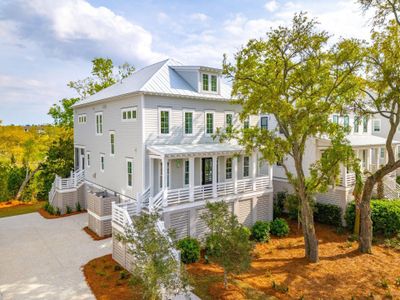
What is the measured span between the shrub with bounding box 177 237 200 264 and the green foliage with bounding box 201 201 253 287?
2.72 metres

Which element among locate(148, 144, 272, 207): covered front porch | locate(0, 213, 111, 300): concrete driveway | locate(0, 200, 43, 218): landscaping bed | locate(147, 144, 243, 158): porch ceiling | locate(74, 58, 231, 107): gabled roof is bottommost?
locate(0, 200, 43, 218): landscaping bed

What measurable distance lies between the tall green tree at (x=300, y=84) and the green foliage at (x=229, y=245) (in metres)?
3.94

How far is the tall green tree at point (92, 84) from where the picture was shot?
33.8m

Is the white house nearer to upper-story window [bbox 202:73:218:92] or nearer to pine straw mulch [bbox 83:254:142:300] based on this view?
upper-story window [bbox 202:73:218:92]

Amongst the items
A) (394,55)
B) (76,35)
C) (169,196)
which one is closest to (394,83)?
(394,55)

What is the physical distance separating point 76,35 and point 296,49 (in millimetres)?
13254

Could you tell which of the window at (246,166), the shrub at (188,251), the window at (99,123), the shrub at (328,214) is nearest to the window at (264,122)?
the window at (246,166)

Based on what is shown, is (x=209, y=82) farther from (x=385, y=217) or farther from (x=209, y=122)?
(x=385, y=217)

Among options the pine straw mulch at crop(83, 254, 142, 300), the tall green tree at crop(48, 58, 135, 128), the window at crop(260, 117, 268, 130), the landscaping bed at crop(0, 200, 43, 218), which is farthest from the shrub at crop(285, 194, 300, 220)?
the tall green tree at crop(48, 58, 135, 128)

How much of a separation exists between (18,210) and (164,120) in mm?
18214

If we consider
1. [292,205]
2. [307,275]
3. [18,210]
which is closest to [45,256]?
[307,275]

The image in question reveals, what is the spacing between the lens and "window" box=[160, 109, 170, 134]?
1703cm

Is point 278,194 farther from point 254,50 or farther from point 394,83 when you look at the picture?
point 254,50

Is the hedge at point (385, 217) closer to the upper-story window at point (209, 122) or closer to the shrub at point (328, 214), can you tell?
the shrub at point (328, 214)
